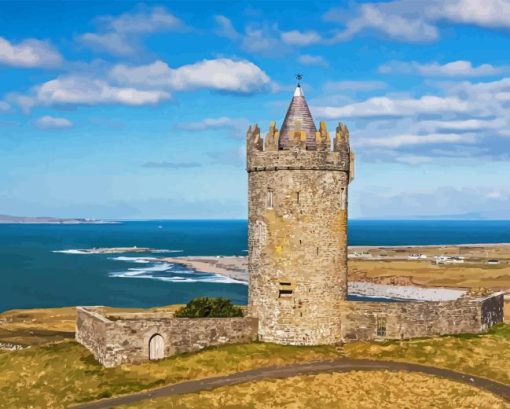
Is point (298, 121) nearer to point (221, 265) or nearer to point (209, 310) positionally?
point (209, 310)

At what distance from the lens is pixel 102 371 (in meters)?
32.6

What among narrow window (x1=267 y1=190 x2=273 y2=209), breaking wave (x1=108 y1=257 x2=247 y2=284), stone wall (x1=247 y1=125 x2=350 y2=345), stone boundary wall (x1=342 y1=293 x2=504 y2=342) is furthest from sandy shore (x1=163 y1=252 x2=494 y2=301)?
narrow window (x1=267 y1=190 x2=273 y2=209)

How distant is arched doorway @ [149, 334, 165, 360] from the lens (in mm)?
33625

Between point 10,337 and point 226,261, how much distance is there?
364 ft

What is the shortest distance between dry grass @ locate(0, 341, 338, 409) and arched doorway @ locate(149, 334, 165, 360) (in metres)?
0.66

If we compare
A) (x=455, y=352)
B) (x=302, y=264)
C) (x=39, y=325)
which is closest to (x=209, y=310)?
(x=302, y=264)

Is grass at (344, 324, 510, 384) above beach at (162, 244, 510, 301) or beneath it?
above

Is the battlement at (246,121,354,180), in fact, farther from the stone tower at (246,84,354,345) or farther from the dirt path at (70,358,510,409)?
the dirt path at (70,358,510,409)

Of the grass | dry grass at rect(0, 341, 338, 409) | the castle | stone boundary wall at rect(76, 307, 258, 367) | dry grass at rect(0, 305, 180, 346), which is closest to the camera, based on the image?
dry grass at rect(0, 341, 338, 409)

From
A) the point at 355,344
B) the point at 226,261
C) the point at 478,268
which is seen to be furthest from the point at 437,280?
the point at 355,344

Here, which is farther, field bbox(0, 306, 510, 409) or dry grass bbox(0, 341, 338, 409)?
dry grass bbox(0, 341, 338, 409)

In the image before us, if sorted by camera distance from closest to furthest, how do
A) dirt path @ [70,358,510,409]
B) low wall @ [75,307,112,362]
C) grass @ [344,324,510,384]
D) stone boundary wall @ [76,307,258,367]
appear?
dirt path @ [70,358,510,409]
grass @ [344,324,510,384]
stone boundary wall @ [76,307,258,367]
low wall @ [75,307,112,362]

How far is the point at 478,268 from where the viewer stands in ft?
422

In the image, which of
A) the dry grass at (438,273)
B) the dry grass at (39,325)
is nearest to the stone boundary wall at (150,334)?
the dry grass at (39,325)
